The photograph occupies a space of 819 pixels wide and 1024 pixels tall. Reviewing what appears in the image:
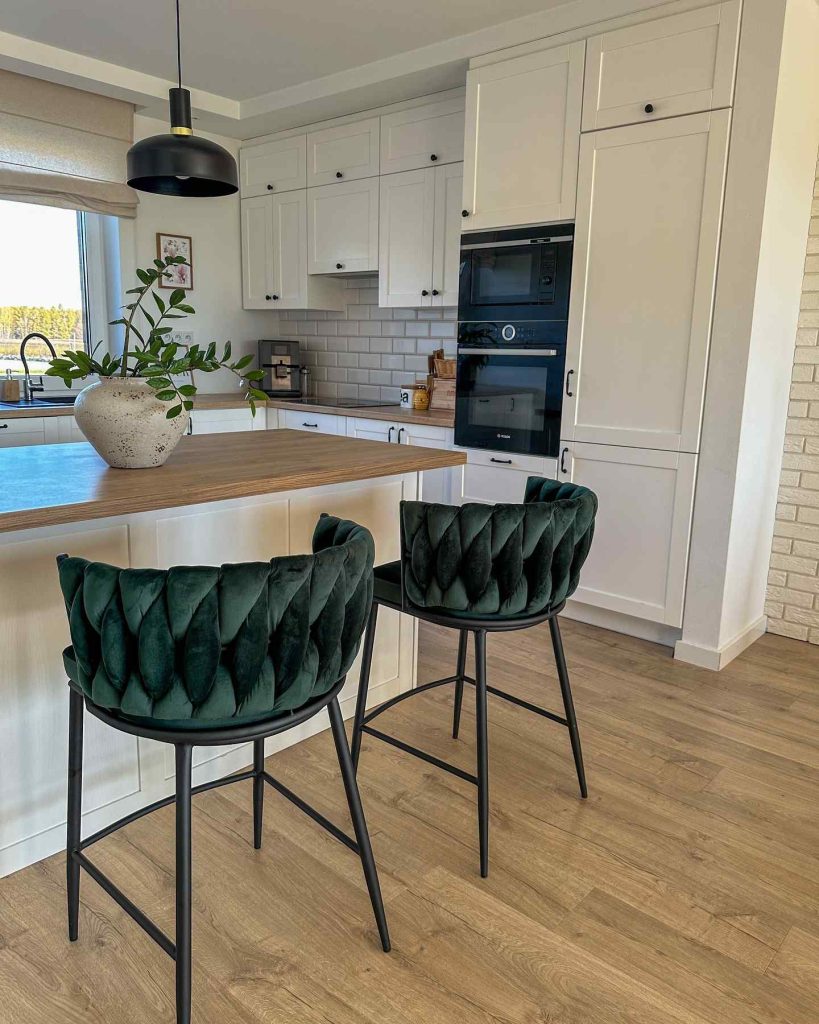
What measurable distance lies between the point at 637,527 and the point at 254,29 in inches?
107

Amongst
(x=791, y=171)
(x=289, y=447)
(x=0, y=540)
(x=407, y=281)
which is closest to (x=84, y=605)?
(x=0, y=540)

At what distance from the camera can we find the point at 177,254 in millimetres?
4715

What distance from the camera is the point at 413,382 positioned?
4.54 metres

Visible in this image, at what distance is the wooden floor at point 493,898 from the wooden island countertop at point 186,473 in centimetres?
87

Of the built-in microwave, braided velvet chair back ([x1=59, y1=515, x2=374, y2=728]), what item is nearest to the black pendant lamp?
braided velvet chair back ([x1=59, y1=515, x2=374, y2=728])

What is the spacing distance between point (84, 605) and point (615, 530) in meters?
2.44

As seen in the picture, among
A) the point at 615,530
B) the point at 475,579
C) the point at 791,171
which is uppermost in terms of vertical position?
the point at 791,171

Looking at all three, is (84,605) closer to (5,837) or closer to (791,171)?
(5,837)

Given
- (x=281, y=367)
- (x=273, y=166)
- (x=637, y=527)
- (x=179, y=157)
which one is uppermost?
(x=273, y=166)

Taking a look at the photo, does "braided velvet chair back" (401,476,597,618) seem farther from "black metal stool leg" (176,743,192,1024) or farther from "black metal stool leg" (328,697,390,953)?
"black metal stool leg" (176,743,192,1024)

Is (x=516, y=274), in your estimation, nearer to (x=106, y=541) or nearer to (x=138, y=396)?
(x=138, y=396)

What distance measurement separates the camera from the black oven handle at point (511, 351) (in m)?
3.29

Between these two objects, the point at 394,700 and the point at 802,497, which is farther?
the point at 802,497

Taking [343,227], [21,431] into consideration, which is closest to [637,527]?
[343,227]
